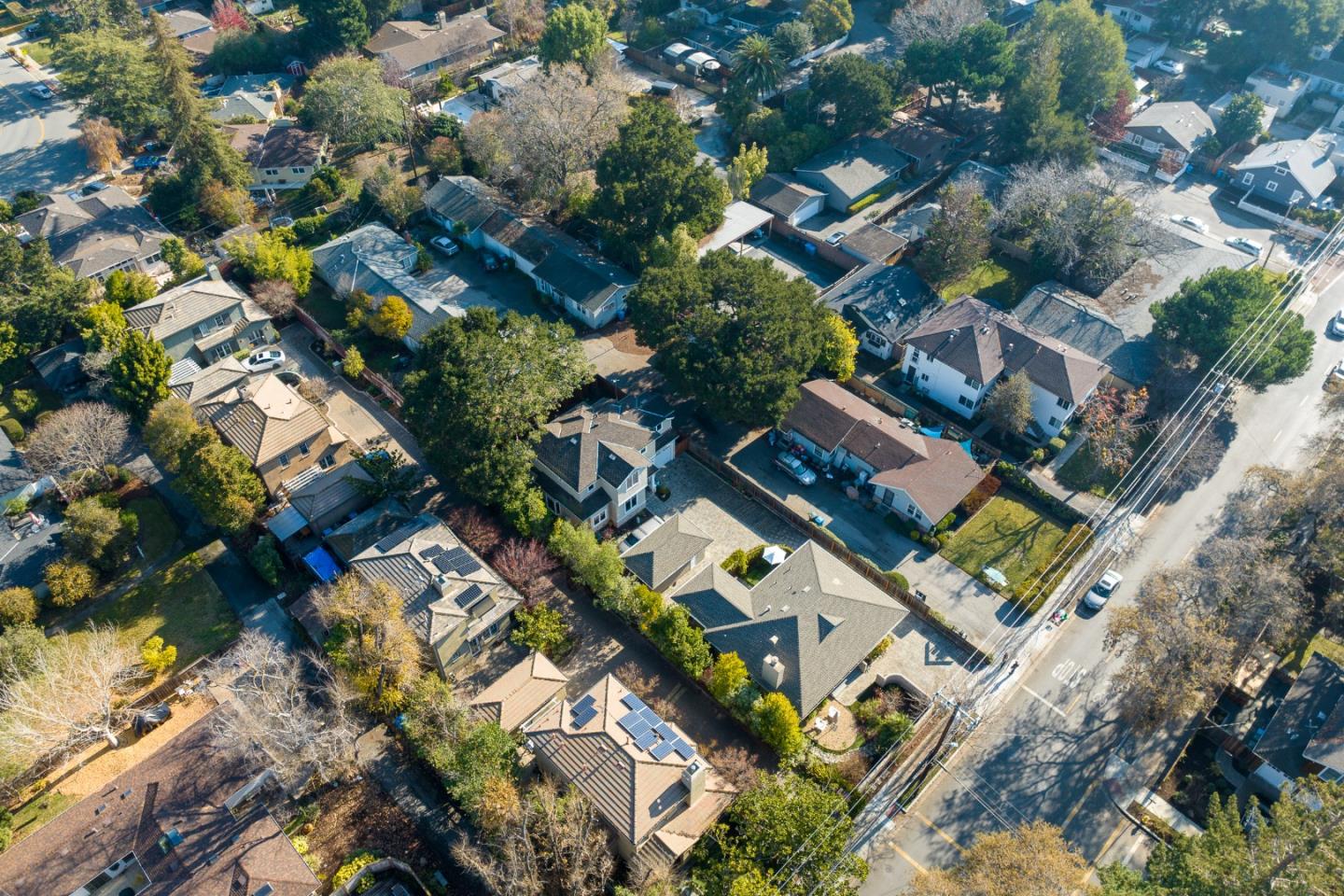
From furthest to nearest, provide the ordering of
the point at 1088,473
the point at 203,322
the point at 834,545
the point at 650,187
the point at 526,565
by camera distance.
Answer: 1. the point at 650,187
2. the point at 203,322
3. the point at 1088,473
4. the point at 834,545
5. the point at 526,565

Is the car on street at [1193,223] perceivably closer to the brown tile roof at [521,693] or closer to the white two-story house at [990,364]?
the white two-story house at [990,364]

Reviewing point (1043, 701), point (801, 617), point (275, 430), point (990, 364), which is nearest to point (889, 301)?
point (990, 364)

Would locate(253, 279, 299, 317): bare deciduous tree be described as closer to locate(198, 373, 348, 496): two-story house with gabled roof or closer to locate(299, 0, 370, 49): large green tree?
locate(198, 373, 348, 496): two-story house with gabled roof

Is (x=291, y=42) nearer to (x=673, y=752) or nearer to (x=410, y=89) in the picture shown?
(x=410, y=89)

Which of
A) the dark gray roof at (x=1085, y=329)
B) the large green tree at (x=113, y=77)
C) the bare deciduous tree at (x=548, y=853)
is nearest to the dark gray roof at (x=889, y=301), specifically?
the dark gray roof at (x=1085, y=329)

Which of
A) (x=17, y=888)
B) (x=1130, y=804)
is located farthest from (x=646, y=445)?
(x=17, y=888)

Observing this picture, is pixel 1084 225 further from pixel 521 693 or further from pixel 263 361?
pixel 263 361

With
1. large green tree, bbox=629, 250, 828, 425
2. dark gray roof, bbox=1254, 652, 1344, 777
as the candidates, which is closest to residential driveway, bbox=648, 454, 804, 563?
large green tree, bbox=629, 250, 828, 425
